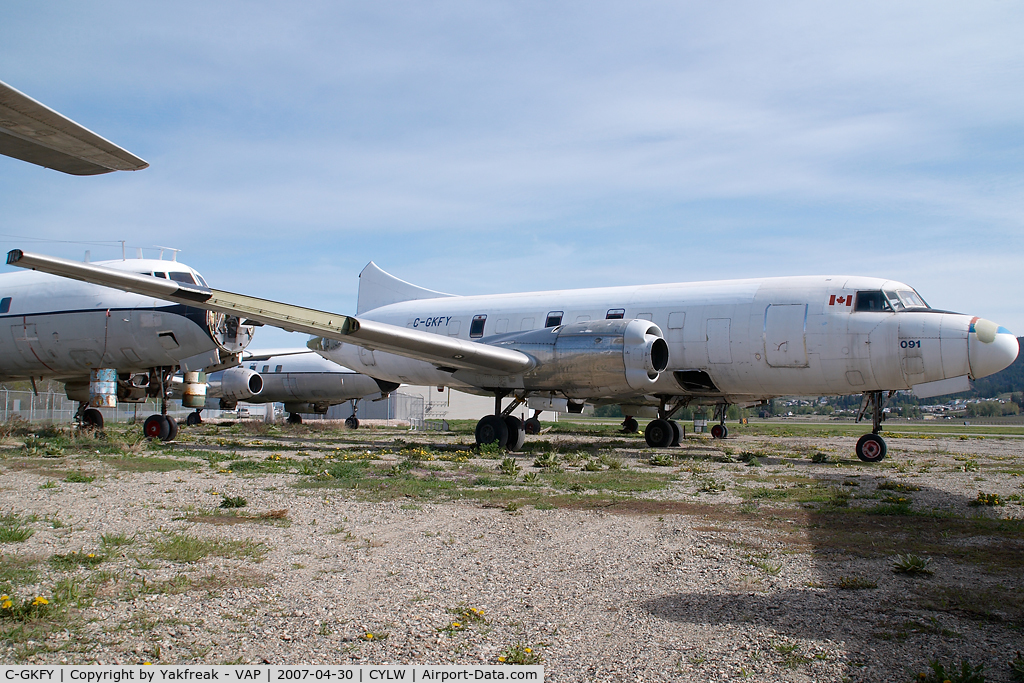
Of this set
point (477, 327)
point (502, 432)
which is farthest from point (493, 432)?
point (477, 327)

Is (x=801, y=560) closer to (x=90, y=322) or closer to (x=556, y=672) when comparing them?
(x=556, y=672)

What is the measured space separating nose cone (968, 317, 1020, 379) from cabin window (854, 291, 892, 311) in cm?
155

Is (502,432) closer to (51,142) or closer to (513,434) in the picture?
(513,434)

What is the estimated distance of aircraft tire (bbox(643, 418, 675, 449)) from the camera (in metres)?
18.4

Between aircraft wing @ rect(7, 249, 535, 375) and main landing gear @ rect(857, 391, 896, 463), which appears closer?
aircraft wing @ rect(7, 249, 535, 375)

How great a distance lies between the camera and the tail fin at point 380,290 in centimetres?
2152

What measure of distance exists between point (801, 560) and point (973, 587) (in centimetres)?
120

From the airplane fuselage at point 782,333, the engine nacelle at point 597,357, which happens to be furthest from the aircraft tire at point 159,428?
the engine nacelle at point 597,357

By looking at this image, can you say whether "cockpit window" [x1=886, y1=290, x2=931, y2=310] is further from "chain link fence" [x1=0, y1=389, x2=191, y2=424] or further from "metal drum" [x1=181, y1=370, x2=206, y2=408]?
"chain link fence" [x1=0, y1=389, x2=191, y2=424]

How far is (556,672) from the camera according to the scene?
11.5 feet

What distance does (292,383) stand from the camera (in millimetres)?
32562

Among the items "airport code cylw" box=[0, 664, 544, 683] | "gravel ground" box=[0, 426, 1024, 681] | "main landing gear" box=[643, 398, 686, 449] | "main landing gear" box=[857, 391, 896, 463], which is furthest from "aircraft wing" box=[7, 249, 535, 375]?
"airport code cylw" box=[0, 664, 544, 683]

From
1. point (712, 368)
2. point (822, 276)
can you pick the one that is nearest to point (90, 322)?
point (712, 368)

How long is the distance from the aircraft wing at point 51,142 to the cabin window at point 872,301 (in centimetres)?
1303
